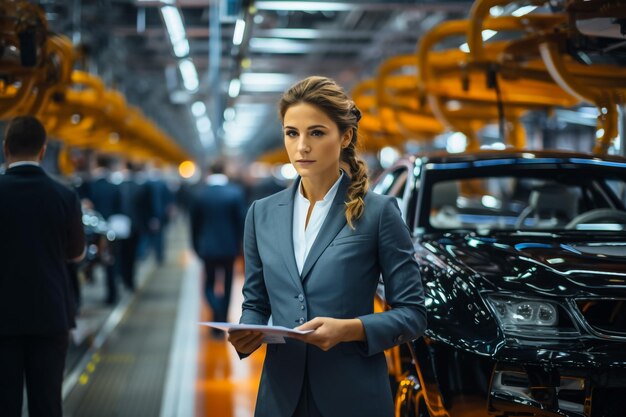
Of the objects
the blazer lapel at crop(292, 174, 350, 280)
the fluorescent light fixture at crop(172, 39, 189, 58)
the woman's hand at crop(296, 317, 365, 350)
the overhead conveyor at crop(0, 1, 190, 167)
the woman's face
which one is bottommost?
the woman's hand at crop(296, 317, 365, 350)

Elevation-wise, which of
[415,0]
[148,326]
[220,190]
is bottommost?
[148,326]

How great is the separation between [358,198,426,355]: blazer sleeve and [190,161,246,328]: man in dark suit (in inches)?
242

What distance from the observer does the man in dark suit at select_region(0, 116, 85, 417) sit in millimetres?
3555

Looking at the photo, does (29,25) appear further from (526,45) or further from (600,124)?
(600,124)

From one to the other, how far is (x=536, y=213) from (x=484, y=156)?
37.2 inches

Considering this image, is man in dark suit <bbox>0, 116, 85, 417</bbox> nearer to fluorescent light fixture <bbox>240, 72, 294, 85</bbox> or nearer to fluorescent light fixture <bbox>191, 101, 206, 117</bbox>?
fluorescent light fixture <bbox>240, 72, 294, 85</bbox>

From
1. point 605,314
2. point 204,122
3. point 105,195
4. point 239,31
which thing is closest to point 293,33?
point 105,195

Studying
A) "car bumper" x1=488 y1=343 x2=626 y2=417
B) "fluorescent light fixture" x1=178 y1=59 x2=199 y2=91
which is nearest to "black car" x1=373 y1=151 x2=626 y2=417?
"car bumper" x1=488 y1=343 x2=626 y2=417

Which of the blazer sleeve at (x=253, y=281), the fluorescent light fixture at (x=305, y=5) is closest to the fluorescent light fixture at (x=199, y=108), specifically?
the fluorescent light fixture at (x=305, y=5)

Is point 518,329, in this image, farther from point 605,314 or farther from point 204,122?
point 204,122

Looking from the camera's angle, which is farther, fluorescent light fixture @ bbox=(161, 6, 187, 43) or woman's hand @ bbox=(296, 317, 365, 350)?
fluorescent light fixture @ bbox=(161, 6, 187, 43)

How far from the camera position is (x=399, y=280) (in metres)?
2.34

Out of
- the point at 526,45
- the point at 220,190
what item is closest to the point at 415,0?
the point at 220,190

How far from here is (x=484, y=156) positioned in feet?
15.0
